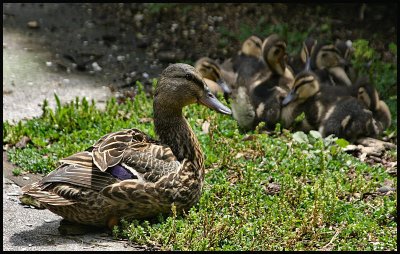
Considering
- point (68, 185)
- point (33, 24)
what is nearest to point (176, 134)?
point (68, 185)

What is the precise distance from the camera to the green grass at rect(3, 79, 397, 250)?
216 inches

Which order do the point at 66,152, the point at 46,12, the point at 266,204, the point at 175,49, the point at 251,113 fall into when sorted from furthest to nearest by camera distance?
the point at 46,12, the point at 175,49, the point at 251,113, the point at 66,152, the point at 266,204

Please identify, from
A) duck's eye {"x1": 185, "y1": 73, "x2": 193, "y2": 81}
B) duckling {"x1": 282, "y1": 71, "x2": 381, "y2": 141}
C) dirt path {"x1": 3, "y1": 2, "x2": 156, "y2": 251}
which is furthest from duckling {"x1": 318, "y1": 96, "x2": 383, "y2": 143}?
dirt path {"x1": 3, "y1": 2, "x2": 156, "y2": 251}

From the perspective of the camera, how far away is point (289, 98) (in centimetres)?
795

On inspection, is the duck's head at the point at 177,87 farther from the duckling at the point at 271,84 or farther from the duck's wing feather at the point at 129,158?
the duckling at the point at 271,84

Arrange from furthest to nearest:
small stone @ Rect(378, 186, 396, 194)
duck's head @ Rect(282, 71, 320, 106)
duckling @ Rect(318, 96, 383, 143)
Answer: duck's head @ Rect(282, 71, 320, 106)
duckling @ Rect(318, 96, 383, 143)
small stone @ Rect(378, 186, 396, 194)

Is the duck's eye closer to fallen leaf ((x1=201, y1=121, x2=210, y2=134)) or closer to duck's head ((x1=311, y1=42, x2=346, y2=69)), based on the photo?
Answer: fallen leaf ((x1=201, y1=121, x2=210, y2=134))

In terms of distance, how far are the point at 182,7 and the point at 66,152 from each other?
4537mm

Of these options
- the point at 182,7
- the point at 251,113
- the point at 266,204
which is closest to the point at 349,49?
the point at 251,113

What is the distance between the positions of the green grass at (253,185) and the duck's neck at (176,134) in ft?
1.16

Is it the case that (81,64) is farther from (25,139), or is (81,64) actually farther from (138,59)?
(25,139)

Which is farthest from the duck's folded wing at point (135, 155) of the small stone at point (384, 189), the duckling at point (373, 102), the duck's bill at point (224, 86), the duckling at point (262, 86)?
the duckling at point (373, 102)

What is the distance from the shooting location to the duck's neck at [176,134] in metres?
5.98

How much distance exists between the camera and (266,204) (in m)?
6.07
